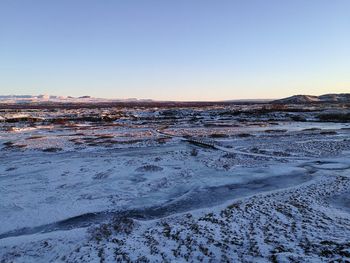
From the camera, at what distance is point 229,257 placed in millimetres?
6957

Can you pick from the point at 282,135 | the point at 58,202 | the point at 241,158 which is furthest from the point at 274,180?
the point at 282,135

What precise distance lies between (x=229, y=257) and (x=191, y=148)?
15.0 meters

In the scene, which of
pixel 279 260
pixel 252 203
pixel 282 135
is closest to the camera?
pixel 279 260

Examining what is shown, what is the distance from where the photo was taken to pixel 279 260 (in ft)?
22.0

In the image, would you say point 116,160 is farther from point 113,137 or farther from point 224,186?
point 113,137

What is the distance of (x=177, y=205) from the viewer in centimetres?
1077

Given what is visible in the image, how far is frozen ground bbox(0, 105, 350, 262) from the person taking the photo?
7.41 meters

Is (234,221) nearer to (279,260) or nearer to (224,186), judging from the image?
(279,260)

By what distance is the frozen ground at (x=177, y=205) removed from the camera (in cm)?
741

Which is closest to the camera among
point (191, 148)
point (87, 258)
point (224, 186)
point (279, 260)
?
point (279, 260)

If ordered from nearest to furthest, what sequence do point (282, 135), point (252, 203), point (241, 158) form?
point (252, 203) < point (241, 158) < point (282, 135)

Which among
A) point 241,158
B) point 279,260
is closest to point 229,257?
point 279,260

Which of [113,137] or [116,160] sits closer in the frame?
[116,160]

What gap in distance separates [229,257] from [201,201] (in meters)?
4.17
